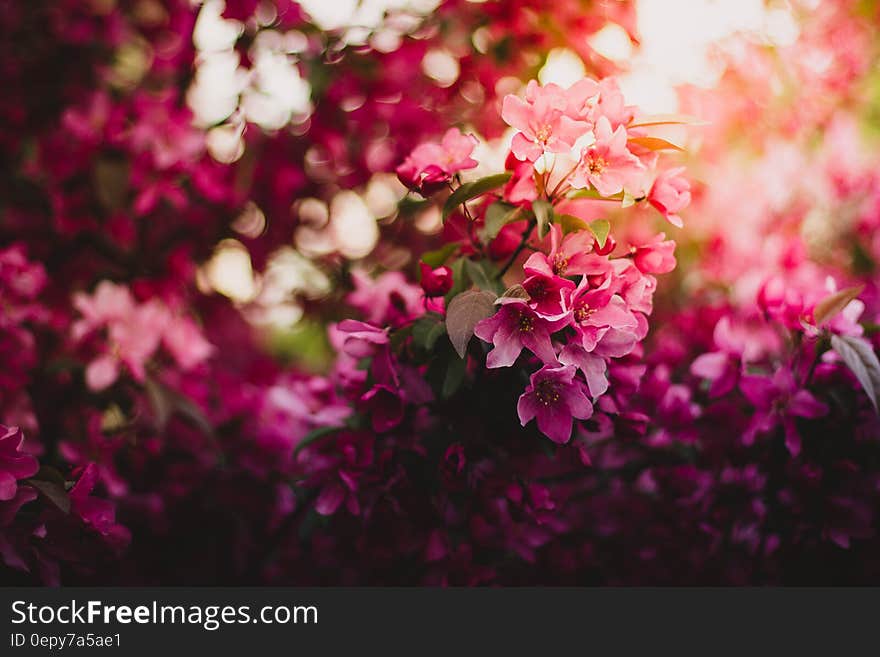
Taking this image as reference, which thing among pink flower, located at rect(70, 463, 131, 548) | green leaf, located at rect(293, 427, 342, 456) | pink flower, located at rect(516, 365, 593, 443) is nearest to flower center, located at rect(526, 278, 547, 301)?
pink flower, located at rect(516, 365, 593, 443)

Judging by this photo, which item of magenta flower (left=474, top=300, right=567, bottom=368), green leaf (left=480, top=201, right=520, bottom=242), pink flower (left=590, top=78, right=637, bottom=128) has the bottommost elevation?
magenta flower (left=474, top=300, right=567, bottom=368)

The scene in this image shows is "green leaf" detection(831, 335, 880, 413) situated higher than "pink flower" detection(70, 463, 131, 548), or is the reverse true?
"green leaf" detection(831, 335, 880, 413)

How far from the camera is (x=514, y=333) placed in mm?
832

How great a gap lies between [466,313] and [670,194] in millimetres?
333

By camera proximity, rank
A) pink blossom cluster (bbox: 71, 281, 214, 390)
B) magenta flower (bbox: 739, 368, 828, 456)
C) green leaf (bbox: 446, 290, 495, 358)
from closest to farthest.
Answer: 1. green leaf (bbox: 446, 290, 495, 358)
2. magenta flower (bbox: 739, 368, 828, 456)
3. pink blossom cluster (bbox: 71, 281, 214, 390)

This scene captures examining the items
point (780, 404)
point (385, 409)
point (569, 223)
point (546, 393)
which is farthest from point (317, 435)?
point (780, 404)

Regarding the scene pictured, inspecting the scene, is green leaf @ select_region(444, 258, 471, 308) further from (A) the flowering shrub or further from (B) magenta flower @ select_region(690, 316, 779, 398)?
(B) magenta flower @ select_region(690, 316, 779, 398)

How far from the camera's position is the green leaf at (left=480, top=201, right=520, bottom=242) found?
90 cm

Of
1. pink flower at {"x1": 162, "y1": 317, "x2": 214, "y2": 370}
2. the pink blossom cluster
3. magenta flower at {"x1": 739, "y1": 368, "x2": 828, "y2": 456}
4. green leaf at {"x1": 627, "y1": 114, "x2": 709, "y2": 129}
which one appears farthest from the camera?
pink flower at {"x1": 162, "y1": 317, "x2": 214, "y2": 370}

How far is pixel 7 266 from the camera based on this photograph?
1.36 m

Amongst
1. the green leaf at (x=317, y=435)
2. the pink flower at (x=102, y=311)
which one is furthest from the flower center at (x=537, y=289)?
the pink flower at (x=102, y=311)

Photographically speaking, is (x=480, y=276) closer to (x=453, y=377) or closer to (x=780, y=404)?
(x=453, y=377)

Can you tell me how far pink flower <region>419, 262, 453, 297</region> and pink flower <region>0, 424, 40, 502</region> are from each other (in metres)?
0.58

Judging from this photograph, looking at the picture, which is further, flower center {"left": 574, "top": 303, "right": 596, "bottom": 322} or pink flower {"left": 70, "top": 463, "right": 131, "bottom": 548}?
pink flower {"left": 70, "top": 463, "right": 131, "bottom": 548}
